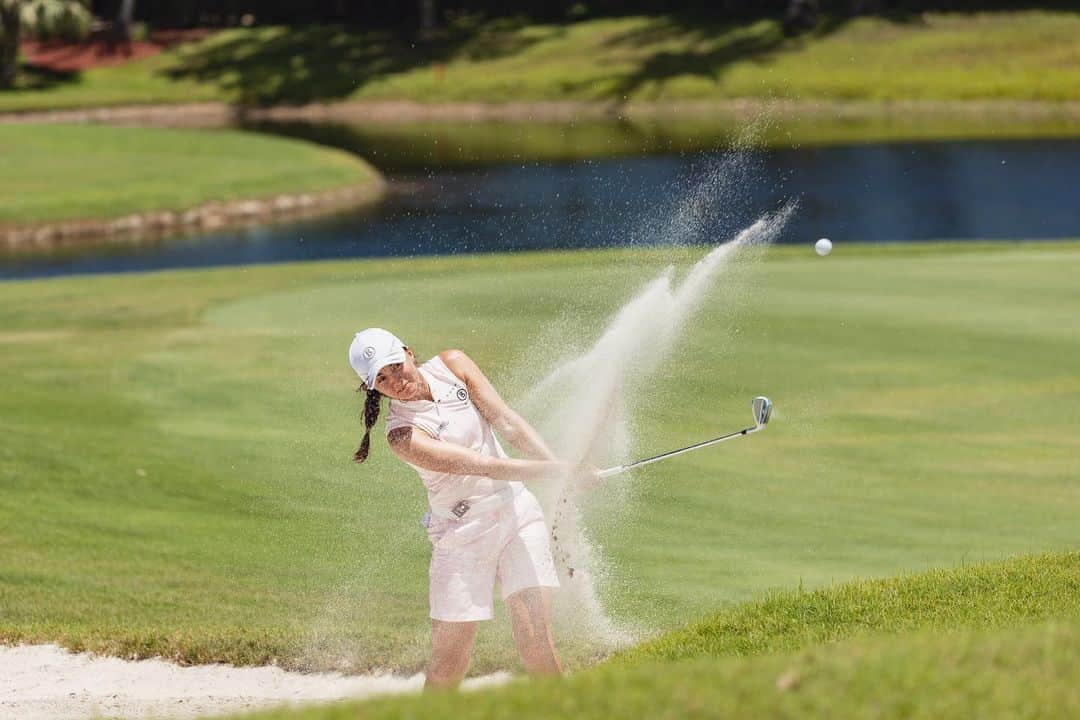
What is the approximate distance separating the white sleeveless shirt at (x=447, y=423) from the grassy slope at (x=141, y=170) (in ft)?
114

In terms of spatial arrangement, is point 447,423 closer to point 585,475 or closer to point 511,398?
point 585,475

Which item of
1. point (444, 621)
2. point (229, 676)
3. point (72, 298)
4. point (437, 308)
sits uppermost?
point (444, 621)

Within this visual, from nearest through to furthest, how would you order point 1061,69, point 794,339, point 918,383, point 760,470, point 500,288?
point 760,470, point 918,383, point 794,339, point 500,288, point 1061,69

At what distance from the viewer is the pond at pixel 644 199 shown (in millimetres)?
36406

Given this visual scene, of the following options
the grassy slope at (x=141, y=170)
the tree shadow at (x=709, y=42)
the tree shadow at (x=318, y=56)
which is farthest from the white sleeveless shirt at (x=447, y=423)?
the tree shadow at (x=318, y=56)

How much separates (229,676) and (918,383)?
8115mm

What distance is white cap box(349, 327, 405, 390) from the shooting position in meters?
7.31

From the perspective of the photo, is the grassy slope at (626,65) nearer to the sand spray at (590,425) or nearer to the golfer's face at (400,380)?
the sand spray at (590,425)

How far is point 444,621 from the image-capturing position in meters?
7.61

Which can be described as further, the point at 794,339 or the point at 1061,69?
the point at 1061,69

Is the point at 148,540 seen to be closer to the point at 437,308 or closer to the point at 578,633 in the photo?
the point at 578,633

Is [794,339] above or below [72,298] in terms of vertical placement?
above

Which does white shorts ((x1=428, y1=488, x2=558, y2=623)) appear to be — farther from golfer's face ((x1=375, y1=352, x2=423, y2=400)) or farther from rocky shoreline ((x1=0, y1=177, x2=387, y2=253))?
rocky shoreline ((x1=0, y1=177, x2=387, y2=253))

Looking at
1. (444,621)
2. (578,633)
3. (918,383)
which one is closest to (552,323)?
(918,383)
